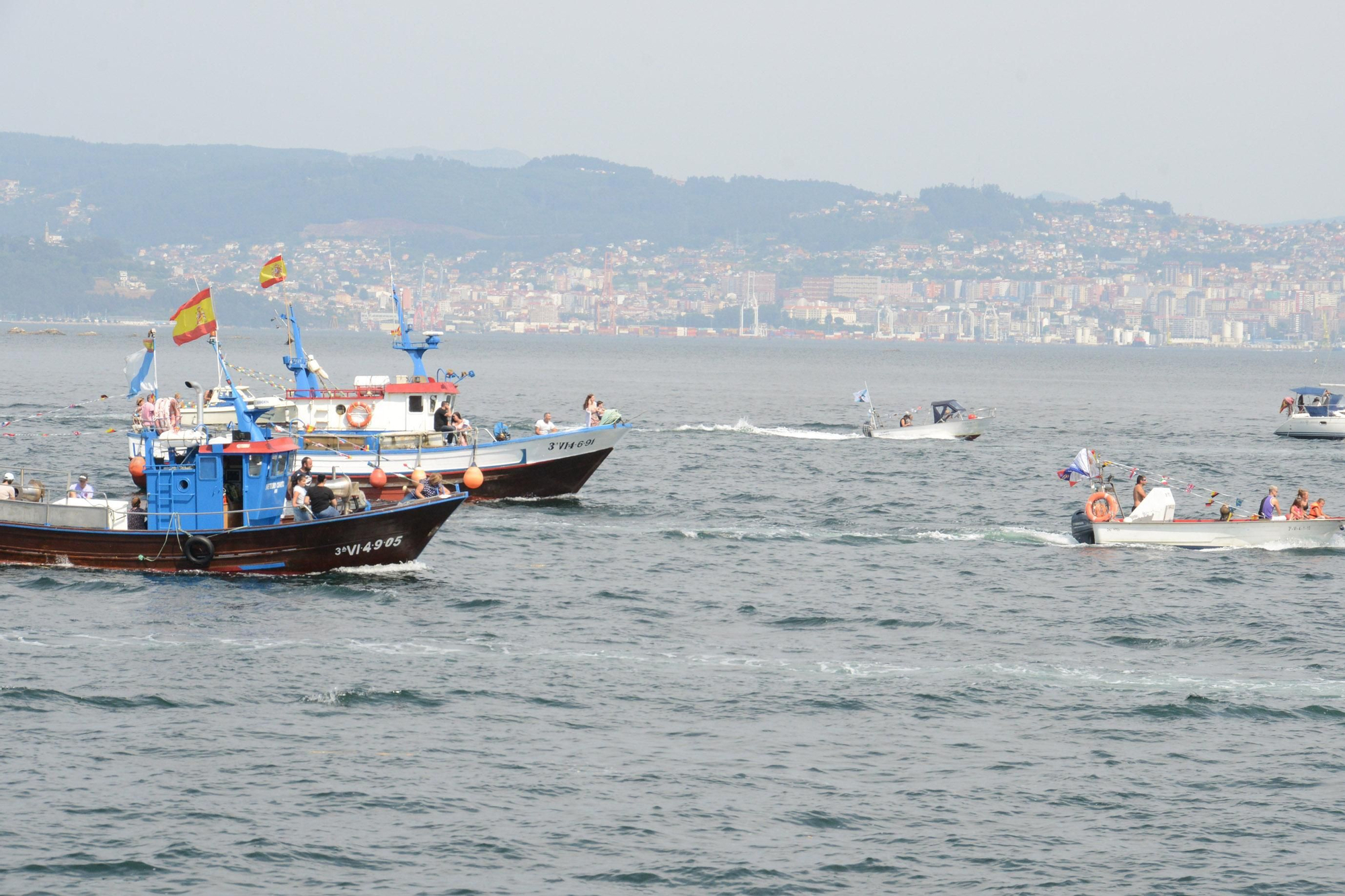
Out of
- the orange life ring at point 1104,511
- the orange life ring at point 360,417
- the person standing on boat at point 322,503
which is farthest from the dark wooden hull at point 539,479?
the orange life ring at point 1104,511

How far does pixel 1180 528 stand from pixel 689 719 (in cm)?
2343

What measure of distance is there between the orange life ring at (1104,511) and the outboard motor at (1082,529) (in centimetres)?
21

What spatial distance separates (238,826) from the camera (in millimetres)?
21234

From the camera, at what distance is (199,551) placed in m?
35.8

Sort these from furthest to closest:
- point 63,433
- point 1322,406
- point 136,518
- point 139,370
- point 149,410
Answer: point 1322,406 < point 63,433 < point 149,410 < point 139,370 < point 136,518

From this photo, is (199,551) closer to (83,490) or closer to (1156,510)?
(83,490)

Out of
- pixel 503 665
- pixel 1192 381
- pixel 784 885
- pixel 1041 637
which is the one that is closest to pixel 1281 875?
pixel 784 885

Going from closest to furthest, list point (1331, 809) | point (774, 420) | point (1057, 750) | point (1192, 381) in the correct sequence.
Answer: point (1331, 809), point (1057, 750), point (774, 420), point (1192, 381)

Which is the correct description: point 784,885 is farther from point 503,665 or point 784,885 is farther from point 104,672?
point 104,672

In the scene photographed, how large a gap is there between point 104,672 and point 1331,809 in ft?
69.4

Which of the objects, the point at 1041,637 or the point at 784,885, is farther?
the point at 1041,637

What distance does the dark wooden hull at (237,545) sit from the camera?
36062 millimetres

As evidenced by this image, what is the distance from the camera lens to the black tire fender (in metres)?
35.7

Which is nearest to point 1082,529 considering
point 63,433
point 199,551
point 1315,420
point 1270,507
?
point 1270,507
